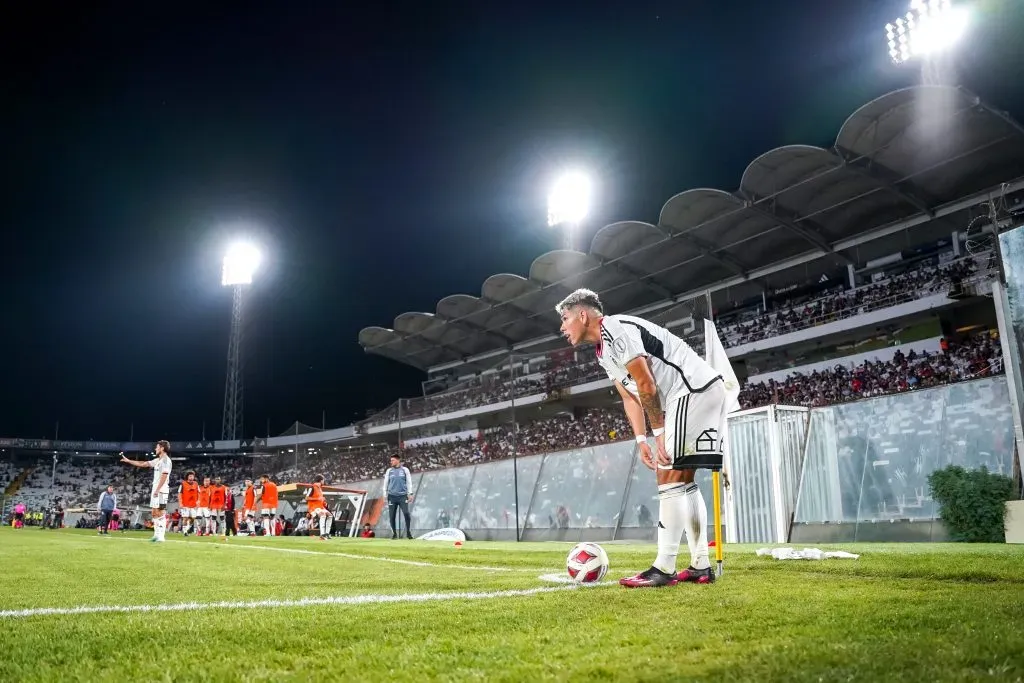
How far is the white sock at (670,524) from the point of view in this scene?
4.55 meters

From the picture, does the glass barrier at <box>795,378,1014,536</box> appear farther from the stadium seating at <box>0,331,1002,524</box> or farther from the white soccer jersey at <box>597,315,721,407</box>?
the white soccer jersey at <box>597,315,721,407</box>

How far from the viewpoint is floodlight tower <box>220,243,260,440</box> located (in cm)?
4544

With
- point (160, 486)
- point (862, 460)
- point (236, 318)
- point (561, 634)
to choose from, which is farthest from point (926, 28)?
point (236, 318)

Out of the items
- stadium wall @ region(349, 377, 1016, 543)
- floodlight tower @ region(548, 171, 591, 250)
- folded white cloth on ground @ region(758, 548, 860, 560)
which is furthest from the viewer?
floodlight tower @ region(548, 171, 591, 250)

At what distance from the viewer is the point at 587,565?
4980 millimetres

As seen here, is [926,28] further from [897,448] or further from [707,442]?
[707,442]

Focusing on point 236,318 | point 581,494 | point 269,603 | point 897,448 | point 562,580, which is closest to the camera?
point 269,603

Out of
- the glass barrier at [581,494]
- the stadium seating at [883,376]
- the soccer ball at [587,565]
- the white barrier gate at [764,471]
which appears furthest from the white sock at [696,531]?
the stadium seating at [883,376]

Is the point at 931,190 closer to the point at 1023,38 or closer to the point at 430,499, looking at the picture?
the point at 1023,38

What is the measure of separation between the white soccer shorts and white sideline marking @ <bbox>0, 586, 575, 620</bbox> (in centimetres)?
114

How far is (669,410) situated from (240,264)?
4598 cm

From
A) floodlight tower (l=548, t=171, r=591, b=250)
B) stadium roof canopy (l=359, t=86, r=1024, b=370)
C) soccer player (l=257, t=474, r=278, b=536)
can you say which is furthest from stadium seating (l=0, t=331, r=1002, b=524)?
floodlight tower (l=548, t=171, r=591, b=250)

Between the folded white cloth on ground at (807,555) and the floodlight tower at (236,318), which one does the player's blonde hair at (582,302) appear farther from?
the floodlight tower at (236,318)

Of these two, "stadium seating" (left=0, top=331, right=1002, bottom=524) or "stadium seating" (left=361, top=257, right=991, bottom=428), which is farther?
"stadium seating" (left=361, top=257, right=991, bottom=428)
